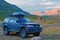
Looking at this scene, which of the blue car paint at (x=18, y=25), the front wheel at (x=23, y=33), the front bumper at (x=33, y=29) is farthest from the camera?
the front wheel at (x=23, y=33)

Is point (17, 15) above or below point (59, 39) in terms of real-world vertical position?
above

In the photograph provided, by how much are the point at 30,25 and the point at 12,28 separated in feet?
9.59

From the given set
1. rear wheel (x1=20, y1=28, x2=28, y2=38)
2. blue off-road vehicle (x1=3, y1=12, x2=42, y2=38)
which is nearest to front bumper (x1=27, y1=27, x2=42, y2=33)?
blue off-road vehicle (x1=3, y1=12, x2=42, y2=38)

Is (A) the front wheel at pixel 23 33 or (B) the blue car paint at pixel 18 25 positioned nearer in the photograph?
(B) the blue car paint at pixel 18 25

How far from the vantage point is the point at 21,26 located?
903 inches

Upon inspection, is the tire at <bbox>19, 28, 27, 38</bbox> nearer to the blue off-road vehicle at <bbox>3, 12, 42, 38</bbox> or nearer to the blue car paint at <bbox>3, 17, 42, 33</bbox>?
the blue off-road vehicle at <bbox>3, 12, 42, 38</bbox>

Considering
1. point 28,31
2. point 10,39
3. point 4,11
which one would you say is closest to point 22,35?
point 28,31

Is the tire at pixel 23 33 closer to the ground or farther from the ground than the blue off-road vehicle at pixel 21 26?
closer to the ground

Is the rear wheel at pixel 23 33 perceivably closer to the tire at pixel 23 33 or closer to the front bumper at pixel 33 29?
the tire at pixel 23 33

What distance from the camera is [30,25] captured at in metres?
22.2

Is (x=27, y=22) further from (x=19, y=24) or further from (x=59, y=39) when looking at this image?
(x=59, y=39)

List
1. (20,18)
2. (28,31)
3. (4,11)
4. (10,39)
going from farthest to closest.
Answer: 1. (4,11)
2. (20,18)
3. (28,31)
4. (10,39)

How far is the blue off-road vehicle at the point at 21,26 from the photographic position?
2222cm

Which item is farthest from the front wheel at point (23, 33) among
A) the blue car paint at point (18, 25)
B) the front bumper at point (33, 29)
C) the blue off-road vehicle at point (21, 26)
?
the front bumper at point (33, 29)
